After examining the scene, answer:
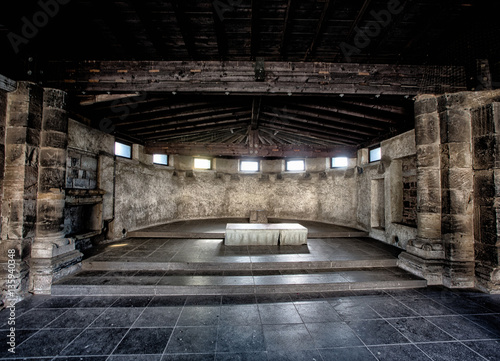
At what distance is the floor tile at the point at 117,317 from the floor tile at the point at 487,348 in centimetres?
455

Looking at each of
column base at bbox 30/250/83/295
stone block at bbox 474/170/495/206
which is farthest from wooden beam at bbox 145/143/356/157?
column base at bbox 30/250/83/295

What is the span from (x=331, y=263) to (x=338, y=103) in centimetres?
412

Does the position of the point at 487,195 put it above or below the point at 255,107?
below

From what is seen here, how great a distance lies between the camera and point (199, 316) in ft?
9.98

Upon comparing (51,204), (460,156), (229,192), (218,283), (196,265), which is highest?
(460,156)

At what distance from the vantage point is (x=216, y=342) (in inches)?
99.0

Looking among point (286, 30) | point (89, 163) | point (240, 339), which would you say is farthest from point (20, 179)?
point (286, 30)

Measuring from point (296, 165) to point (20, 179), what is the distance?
9970mm

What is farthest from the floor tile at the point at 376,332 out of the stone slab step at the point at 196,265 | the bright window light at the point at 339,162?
the bright window light at the point at 339,162

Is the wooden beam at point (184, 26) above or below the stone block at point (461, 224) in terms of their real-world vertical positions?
above

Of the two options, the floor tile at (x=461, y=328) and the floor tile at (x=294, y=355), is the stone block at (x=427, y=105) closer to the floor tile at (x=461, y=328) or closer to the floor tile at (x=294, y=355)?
the floor tile at (x=461, y=328)

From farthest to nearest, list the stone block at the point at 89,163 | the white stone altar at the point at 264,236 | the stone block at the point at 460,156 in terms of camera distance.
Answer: the white stone altar at the point at 264,236
the stone block at the point at 89,163
the stone block at the point at 460,156

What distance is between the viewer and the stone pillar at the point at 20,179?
11.8 ft

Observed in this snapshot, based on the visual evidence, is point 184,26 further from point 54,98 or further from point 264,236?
point 264,236
